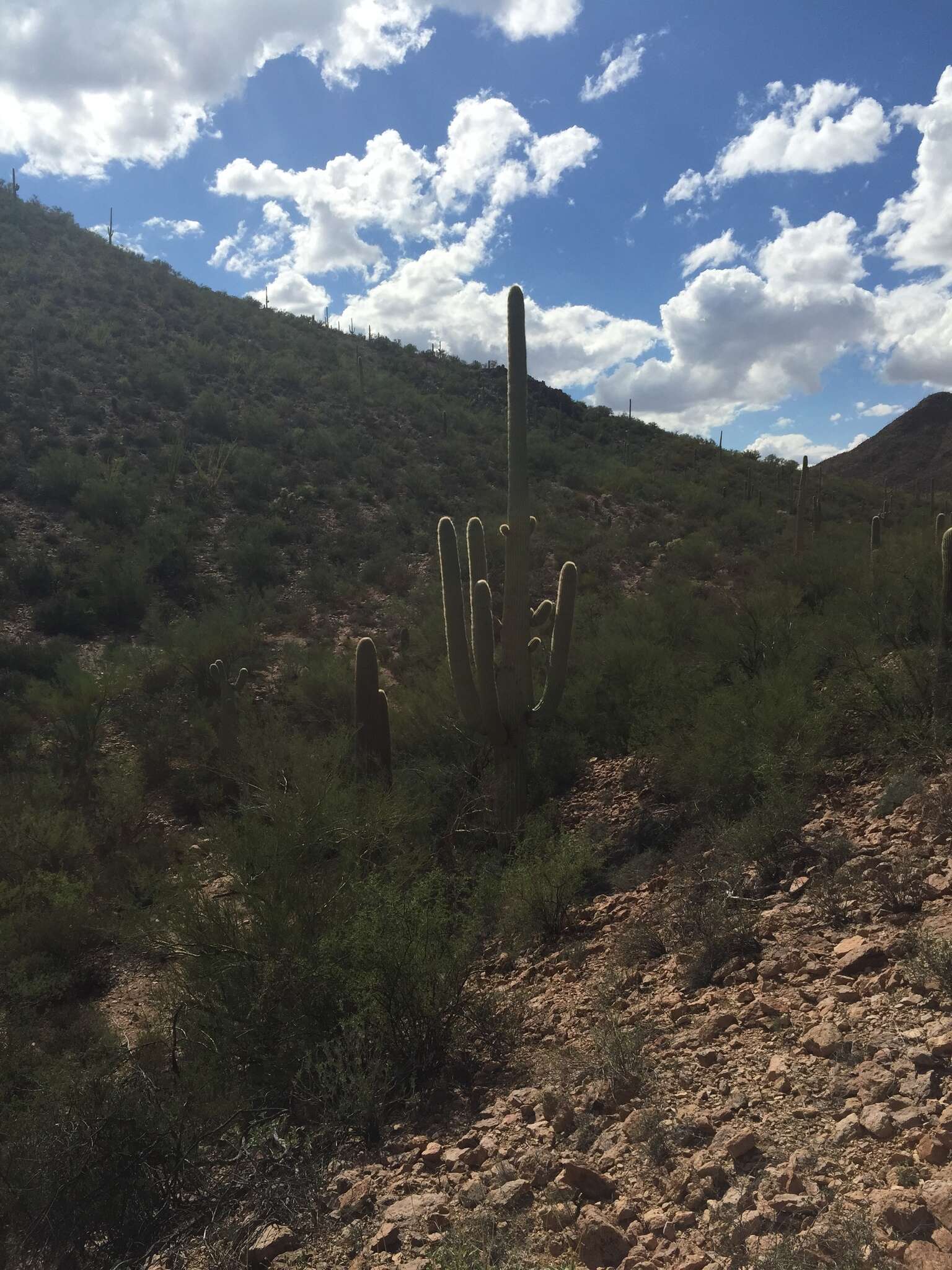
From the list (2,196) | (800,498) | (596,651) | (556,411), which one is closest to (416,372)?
(556,411)

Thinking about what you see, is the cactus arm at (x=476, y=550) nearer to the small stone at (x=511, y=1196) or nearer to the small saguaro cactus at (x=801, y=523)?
the small stone at (x=511, y=1196)

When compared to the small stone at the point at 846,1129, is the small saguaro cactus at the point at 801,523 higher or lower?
higher

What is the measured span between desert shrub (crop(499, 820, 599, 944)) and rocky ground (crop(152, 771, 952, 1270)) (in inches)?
43.7

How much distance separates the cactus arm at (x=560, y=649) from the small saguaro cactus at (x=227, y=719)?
477 cm

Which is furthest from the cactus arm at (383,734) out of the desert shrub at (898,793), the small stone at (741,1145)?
the small stone at (741,1145)

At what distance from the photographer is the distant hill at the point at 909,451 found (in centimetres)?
6406

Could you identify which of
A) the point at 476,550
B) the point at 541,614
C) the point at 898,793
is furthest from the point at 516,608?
the point at 898,793

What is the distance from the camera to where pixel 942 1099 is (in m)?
3.47

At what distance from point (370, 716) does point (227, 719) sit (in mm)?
3785

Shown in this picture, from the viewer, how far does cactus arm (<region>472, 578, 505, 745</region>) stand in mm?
9727

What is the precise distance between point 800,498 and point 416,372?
26.8 metres

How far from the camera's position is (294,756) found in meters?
10.5

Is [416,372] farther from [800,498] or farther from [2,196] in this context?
[800,498]

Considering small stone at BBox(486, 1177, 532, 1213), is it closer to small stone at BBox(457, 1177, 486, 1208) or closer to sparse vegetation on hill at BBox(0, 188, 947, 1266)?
small stone at BBox(457, 1177, 486, 1208)
